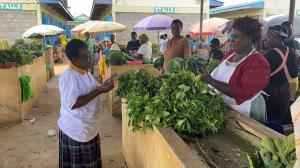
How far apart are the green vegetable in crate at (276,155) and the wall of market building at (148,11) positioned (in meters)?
15.2

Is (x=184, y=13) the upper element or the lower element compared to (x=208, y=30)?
upper

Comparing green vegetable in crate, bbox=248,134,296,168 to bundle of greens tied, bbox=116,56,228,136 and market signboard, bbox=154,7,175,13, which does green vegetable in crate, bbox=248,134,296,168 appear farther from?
market signboard, bbox=154,7,175,13

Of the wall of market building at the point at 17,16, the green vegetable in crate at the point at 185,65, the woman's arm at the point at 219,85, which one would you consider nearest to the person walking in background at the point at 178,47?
the green vegetable in crate at the point at 185,65

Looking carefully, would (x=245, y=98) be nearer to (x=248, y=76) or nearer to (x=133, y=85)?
(x=248, y=76)

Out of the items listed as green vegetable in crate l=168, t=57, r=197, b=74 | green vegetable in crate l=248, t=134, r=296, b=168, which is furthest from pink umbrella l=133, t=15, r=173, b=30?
green vegetable in crate l=248, t=134, r=296, b=168

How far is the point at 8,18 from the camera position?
51.4 feet

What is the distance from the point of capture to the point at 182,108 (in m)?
2.35

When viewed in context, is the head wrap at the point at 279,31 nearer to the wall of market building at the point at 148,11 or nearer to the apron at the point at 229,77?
the apron at the point at 229,77

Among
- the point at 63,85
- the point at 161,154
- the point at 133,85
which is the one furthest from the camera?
the point at 133,85

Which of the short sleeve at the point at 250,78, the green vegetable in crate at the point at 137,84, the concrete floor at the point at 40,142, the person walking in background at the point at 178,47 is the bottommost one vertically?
the concrete floor at the point at 40,142

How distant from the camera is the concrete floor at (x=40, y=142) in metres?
4.36

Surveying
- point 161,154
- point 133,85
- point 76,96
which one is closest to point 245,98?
point 161,154

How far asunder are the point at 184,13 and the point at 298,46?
38.7 feet

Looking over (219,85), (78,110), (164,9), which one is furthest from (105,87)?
(164,9)
